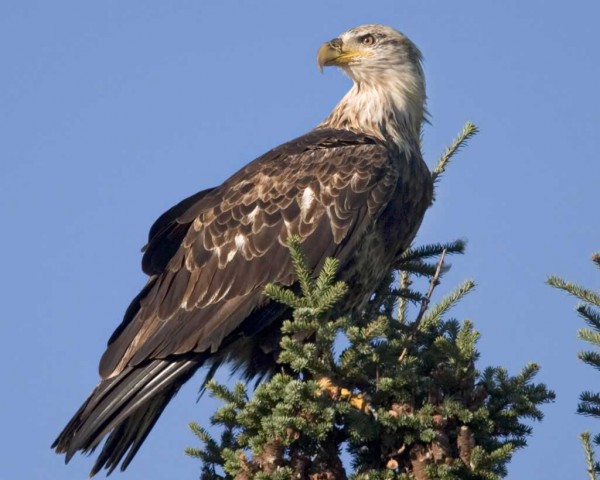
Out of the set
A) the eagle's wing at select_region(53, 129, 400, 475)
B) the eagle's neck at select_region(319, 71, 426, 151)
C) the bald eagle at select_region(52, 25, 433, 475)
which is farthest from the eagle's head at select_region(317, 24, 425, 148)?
the eagle's wing at select_region(53, 129, 400, 475)

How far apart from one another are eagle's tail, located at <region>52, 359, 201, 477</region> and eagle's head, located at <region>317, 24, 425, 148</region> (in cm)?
256

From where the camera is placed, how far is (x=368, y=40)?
890 cm

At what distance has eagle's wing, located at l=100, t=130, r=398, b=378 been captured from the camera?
7109 mm

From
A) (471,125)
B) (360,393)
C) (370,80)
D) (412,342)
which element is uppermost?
(370,80)

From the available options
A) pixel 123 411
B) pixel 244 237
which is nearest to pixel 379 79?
pixel 244 237

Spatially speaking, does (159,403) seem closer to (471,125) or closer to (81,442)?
(81,442)

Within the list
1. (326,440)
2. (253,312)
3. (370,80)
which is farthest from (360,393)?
(370,80)

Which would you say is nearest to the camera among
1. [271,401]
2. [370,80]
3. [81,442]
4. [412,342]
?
[271,401]

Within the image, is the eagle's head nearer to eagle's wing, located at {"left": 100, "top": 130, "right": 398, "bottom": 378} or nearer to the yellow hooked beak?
the yellow hooked beak

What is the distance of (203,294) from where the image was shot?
7.32 metres

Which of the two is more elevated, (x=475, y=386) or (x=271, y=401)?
(x=475, y=386)

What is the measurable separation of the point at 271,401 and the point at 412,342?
88 centimetres

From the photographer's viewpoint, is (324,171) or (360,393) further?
(324,171)

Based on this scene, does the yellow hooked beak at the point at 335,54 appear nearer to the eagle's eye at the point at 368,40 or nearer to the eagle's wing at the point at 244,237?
the eagle's eye at the point at 368,40
